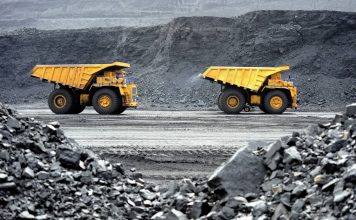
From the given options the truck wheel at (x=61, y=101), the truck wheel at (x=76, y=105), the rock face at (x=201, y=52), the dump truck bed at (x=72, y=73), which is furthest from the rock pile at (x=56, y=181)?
the rock face at (x=201, y=52)

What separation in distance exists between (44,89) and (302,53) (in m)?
15.6

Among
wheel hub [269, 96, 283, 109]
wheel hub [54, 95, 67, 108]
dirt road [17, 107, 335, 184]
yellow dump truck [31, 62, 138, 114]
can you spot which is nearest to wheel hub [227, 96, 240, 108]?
wheel hub [269, 96, 283, 109]

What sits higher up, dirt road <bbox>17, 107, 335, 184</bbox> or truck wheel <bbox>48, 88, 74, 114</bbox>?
truck wheel <bbox>48, 88, 74, 114</bbox>

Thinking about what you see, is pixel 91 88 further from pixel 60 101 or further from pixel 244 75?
pixel 244 75

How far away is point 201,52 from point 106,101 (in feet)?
46.4

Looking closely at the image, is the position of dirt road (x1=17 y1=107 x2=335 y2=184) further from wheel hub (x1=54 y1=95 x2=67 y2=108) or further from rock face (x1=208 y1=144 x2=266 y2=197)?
wheel hub (x1=54 y1=95 x2=67 y2=108)

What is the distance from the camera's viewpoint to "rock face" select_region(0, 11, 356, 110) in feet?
94.7

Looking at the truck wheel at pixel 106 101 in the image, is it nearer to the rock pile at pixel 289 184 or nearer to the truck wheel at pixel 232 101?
the truck wheel at pixel 232 101

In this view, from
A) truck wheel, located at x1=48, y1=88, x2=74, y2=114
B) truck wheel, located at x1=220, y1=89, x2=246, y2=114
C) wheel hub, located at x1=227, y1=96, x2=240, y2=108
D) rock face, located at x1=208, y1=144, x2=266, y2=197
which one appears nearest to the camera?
rock face, located at x1=208, y1=144, x2=266, y2=197

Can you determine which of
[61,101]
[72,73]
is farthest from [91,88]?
[61,101]

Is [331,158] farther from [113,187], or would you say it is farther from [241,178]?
[113,187]

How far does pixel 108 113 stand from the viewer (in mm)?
19531

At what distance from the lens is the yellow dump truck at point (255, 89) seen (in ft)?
65.7

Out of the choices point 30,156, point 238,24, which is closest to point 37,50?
point 238,24
